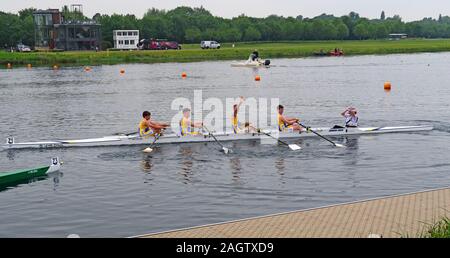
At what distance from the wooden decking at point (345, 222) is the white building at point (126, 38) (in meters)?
128

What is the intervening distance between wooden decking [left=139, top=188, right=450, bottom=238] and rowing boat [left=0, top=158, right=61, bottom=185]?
10218mm

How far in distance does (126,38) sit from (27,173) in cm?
12134

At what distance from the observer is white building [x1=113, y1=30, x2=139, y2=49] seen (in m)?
140

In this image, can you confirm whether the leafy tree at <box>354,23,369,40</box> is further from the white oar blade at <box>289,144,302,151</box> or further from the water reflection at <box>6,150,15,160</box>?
the water reflection at <box>6,150,15,160</box>

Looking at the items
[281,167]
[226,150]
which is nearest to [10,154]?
[226,150]

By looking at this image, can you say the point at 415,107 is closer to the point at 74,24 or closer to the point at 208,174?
the point at 208,174

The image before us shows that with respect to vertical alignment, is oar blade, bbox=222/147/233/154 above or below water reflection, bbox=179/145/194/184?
above

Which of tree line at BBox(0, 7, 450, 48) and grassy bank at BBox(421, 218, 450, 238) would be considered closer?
grassy bank at BBox(421, 218, 450, 238)

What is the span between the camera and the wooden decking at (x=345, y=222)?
13320 millimetres

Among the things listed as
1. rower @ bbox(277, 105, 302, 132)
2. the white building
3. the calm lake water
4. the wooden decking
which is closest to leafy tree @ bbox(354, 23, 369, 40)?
the white building

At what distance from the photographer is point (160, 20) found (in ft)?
539

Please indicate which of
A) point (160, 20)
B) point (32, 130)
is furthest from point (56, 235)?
point (160, 20)

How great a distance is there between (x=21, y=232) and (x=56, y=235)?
3.63 feet
